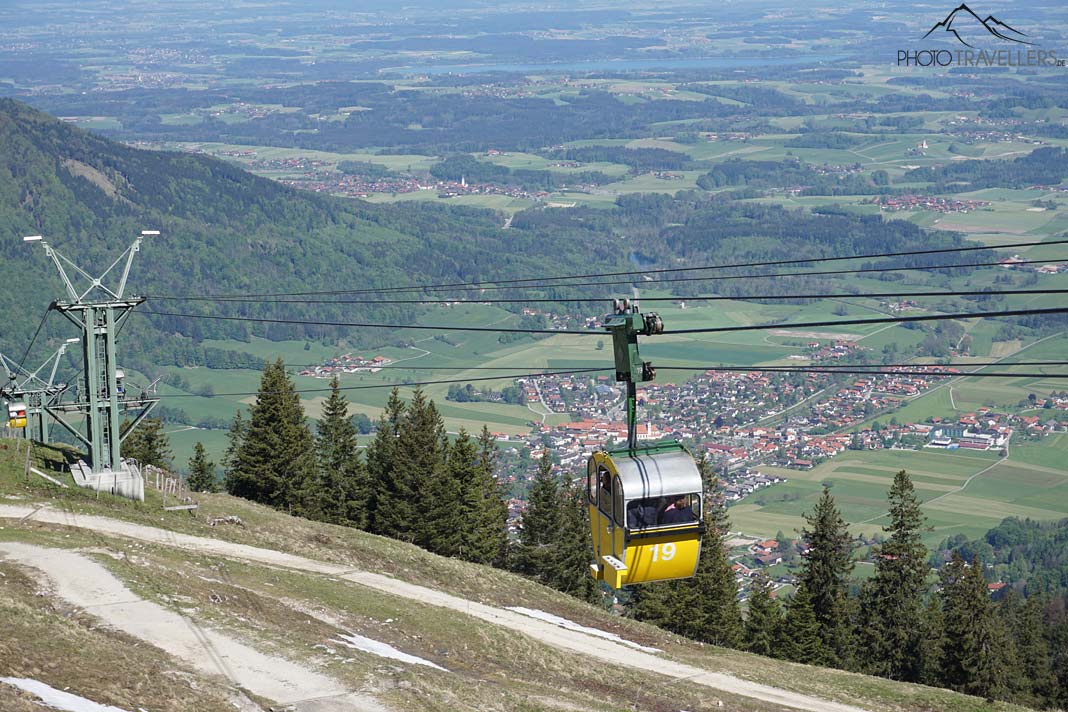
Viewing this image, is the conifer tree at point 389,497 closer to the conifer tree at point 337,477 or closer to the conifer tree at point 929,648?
the conifer tree at point 337,477

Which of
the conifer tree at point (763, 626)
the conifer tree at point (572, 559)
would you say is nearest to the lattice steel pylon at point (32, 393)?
the conifer tree at point (572, 559)

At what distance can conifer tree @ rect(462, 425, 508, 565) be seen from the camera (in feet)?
162

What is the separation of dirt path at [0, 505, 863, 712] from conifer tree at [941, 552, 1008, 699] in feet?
58.8

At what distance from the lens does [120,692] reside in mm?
20453

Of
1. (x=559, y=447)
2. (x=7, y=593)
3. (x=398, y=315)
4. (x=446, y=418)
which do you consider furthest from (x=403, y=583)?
(x=398, y=315)

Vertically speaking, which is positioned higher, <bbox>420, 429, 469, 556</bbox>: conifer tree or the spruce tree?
Answer: <bbox>420, 429, 469, 556</bbox>: conifer tree

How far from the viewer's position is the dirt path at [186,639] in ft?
74.8

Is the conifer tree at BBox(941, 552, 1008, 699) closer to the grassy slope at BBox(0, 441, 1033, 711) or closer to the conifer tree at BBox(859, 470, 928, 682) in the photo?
the conifer tree at BBox(859, 470, 928, 682)

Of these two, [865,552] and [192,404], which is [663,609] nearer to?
[865,552]

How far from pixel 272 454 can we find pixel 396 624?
64.5 ft

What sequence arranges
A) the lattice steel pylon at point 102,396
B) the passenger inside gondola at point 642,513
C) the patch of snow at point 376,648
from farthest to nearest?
the lattice steel pylon at point 102,396 < the patch of snow at point 376,648 < the passenger inside gondola at point 642,513

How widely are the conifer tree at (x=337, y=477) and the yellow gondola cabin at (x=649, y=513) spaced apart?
91.8 ft

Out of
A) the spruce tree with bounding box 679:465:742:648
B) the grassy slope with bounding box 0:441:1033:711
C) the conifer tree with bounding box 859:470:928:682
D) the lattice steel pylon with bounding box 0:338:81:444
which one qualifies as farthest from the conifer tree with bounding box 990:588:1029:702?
the lattice steel pylon with bounding box 0:338:81:444

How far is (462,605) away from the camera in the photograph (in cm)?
3466
